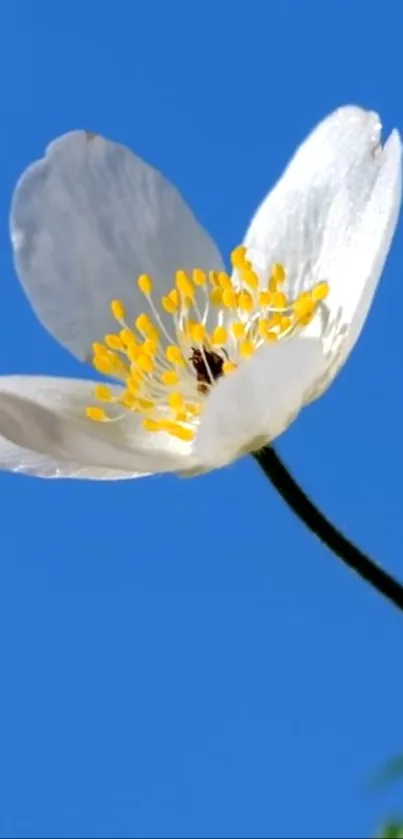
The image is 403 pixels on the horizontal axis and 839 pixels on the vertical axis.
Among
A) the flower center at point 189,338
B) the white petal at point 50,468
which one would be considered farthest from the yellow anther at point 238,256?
the white petal at point 50,468

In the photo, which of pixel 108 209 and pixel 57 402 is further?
pixel 108 209

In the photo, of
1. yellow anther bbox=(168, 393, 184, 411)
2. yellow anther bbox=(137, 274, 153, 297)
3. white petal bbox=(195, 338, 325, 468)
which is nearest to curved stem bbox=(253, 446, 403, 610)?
white petal bbox=(195, 338, 325, 468)

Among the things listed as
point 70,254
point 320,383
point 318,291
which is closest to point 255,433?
point 320,383

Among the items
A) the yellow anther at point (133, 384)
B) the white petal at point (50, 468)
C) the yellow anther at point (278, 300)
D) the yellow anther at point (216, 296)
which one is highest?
the yellow anther at point (216, 296)

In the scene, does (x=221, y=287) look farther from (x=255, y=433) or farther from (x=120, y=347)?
(x=255, y=433)

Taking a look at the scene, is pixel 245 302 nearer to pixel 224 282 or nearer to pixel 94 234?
pixel 224 282

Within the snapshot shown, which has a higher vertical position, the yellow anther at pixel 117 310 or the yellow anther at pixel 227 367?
the yellow anther at pixel 117 310

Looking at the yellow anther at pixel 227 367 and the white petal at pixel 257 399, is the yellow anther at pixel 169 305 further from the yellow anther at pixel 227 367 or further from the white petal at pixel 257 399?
the white petal at pixel 257 399
